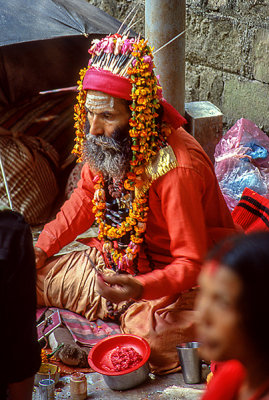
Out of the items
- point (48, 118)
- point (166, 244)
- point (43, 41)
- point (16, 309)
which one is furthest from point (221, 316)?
point (48, 118)

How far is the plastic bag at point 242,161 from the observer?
5.20m

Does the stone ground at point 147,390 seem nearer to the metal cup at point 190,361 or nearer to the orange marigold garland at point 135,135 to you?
the metal cup at point 190,361

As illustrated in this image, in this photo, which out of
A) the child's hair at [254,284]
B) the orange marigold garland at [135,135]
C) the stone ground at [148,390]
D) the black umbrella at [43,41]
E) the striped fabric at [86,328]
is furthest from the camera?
the black umbrella at [43,41]

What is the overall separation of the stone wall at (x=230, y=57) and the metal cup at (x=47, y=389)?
325 cm

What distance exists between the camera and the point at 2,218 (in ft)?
7.20

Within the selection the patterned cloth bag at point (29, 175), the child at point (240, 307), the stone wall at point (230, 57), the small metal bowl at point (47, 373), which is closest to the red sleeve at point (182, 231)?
the small metal bowl at point (47, 373)

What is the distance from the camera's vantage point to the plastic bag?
520cm

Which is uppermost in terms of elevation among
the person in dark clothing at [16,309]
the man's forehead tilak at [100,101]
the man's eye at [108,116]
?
the man's forehead tilak at [100,101]

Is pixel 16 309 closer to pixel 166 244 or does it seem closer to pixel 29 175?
pixel 166 244

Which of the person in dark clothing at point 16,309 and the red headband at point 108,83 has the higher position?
the red headband at point 108,83

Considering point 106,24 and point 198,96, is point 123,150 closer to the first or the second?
point 106,24

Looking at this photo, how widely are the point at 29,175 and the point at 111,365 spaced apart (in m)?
2.93

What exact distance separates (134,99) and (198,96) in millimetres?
2991

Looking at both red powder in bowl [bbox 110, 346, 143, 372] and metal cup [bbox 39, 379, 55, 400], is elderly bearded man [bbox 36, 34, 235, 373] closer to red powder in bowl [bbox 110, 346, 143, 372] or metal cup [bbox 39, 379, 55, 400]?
red powder in bowl [bbox 110, 346, 143, 372]
